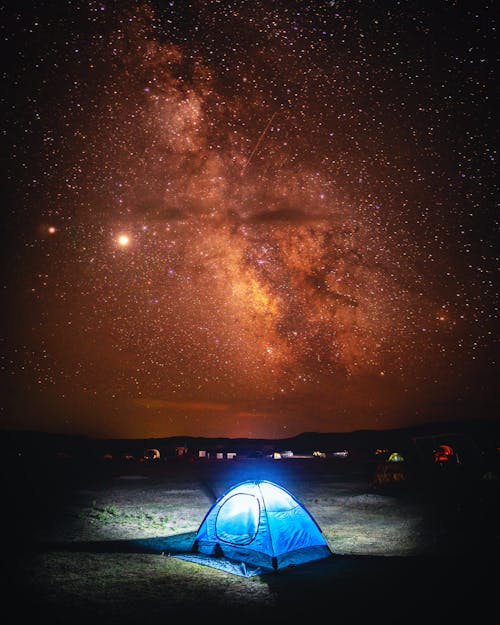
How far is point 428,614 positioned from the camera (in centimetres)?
600

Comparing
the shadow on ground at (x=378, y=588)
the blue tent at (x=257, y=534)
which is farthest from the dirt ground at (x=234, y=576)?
the blue tent at (x=257, y=534)

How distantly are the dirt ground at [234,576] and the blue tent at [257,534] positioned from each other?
0.37 meters

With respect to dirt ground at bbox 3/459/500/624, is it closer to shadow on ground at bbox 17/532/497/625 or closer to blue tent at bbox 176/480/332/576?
shadow on ground at bbox 17/532/497/625

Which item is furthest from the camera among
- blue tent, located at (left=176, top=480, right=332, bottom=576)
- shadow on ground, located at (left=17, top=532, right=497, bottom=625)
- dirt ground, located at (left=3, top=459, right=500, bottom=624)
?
blue tent, located at (left=176, top=480, right=332, bottom=576)

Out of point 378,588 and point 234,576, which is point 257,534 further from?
point 378,588

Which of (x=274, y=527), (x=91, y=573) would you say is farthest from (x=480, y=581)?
(x=91, y=573)

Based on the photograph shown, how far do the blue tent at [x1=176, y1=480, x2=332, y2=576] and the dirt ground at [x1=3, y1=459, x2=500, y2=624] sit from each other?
1.22 feet

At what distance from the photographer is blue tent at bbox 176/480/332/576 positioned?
8.16 meters

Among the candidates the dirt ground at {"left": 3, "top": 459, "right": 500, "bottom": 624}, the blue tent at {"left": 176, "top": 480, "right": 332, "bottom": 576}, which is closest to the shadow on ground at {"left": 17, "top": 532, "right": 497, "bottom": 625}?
the dirt ground at {"left": 3, "top": 459, "right": 500, "bottom": 624}

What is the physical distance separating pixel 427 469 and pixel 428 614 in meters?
22.3

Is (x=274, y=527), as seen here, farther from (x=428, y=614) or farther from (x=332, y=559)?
(x=428, y=614)

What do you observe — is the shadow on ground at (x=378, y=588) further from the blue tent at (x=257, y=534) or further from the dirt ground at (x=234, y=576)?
the blue tent at (x=257, y=534)

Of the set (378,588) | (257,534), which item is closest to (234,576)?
(257,534)

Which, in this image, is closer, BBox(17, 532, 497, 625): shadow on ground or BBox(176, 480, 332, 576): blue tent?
BBox(17, 532, 497, 625): shadow on ground
